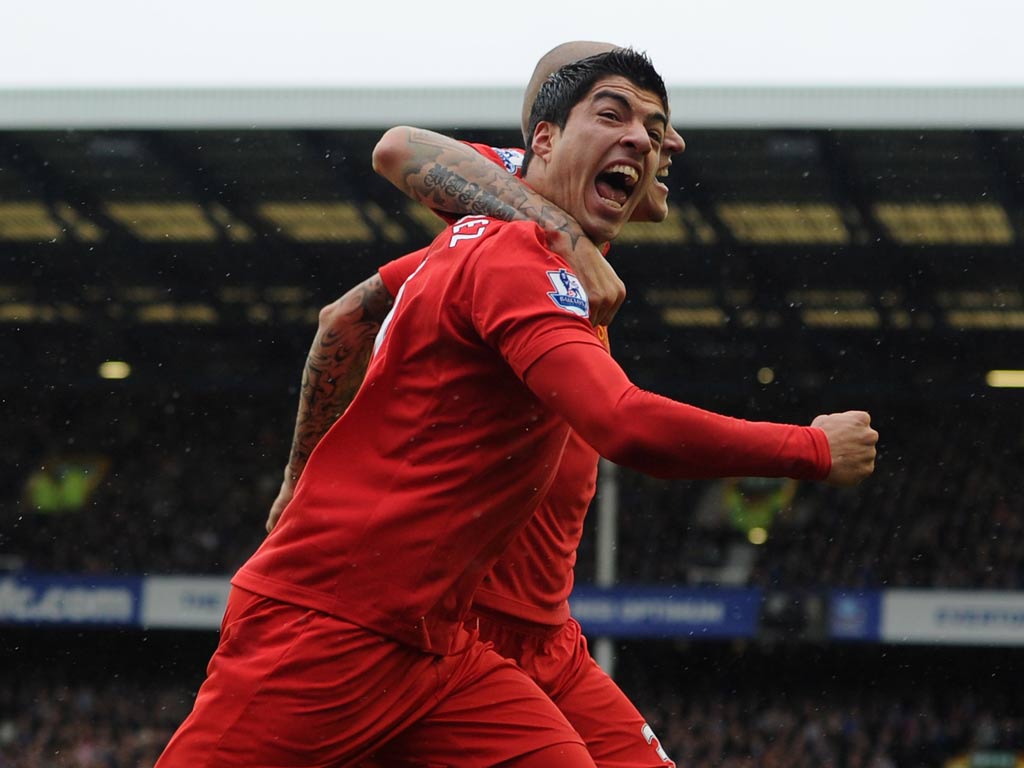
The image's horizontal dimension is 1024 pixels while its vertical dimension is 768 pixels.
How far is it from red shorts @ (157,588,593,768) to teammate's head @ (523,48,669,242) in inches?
35.6

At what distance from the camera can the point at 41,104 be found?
1634 cm

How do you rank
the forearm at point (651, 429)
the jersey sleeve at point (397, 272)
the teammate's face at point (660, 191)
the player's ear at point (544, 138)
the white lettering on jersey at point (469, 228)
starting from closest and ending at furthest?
1. the forearm at point (651, 429)
2. the white lettering on jersey at point (469, 228)
3. the player's ear at point (544, 138)
4. the teammate's face at point (660, 191)
5. the jersey sleeve at point (397, 272)

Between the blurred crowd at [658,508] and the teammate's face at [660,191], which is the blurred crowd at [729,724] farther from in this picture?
the teammate's face at [660,191]

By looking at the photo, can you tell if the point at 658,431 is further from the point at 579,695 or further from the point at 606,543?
the point at 606,543

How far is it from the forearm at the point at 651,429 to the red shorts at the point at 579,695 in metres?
1.16

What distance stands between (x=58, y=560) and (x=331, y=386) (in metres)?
20.4

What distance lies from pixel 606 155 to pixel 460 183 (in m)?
0.46

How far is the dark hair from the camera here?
9.84 ft

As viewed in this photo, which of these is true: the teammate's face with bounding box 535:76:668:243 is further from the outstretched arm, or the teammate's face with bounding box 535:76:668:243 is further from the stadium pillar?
the stadium pillar

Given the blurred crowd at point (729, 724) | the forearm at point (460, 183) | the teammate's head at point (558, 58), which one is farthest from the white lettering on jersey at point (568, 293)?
the blurred crowd at point (729, 724)

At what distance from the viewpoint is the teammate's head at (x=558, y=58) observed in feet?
11.6

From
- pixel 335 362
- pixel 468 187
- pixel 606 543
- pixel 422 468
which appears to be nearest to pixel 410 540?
pixel 422 468

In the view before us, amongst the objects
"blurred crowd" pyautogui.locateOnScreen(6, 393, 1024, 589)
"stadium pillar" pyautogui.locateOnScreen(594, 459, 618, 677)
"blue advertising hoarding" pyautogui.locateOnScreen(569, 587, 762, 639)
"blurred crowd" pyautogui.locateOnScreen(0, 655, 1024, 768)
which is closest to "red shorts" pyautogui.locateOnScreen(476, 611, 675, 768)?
"stadium pillar" pyautogui.locateOnScreen(594, 459, 618, 677)

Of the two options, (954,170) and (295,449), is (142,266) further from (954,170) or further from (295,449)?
(295,449)
